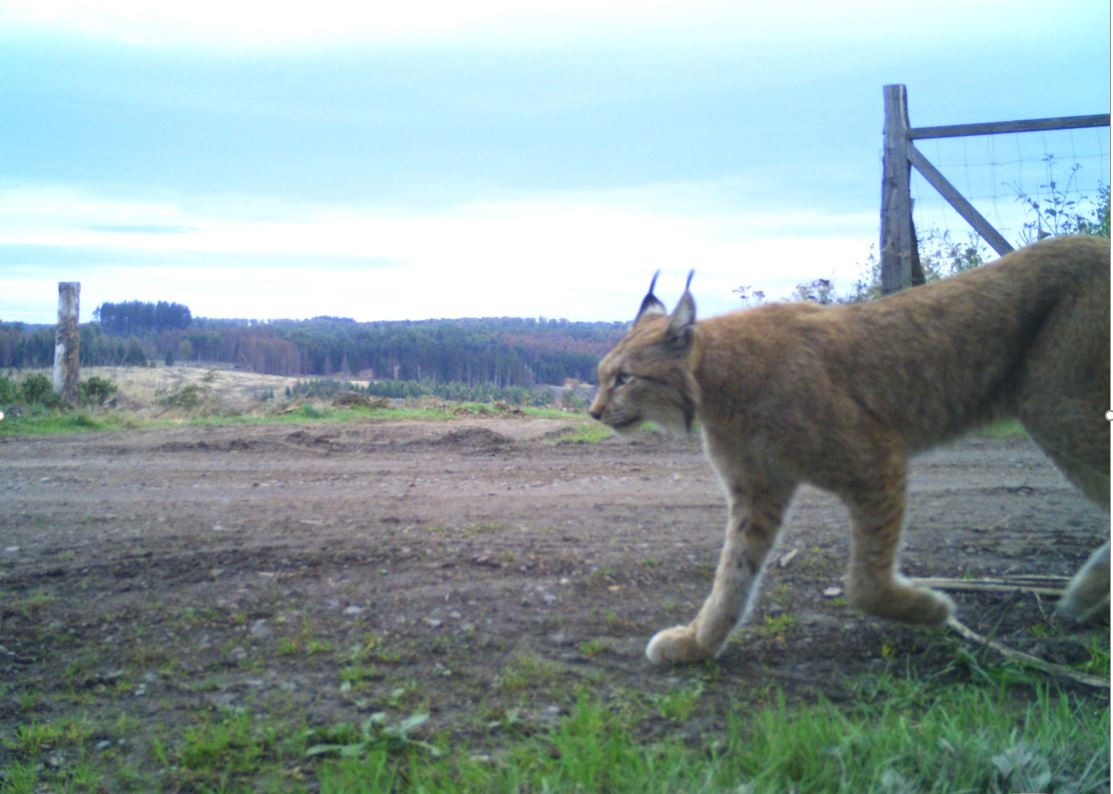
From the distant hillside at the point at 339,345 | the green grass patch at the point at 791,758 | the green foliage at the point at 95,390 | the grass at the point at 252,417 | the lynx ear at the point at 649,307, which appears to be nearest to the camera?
the green grass patch at the point at 791,758

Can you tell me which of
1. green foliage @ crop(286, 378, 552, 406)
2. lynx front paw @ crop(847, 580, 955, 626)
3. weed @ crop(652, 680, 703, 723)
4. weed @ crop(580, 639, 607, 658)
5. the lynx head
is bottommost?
weed @ crop(652, 680, 703, 723)

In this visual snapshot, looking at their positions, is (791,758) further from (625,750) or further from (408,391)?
(408,391)

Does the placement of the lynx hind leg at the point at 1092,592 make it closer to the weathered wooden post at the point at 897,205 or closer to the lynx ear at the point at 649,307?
the lynx ear at the point at 649,307

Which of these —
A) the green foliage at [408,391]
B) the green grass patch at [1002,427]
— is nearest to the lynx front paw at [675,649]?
the green grass patch at [1002,427]

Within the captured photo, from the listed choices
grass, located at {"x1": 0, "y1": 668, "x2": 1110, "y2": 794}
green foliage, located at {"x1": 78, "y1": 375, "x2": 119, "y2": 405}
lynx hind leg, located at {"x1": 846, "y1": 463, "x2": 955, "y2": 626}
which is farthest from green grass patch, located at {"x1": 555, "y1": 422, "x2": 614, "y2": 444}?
green foliage, located at {"x1": 78, "y1": 375, "x2": 119, "y2": 405}

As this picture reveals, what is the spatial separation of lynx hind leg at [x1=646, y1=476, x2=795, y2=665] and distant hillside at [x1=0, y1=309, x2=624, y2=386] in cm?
183

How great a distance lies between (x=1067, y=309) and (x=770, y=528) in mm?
1653

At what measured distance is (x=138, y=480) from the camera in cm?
839

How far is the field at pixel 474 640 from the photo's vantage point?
10.6 ft

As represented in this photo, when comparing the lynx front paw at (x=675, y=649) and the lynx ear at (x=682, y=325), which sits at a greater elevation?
the lynx ear at (x=682, y=325)

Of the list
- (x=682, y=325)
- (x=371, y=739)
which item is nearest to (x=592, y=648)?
(x=371, y=739)

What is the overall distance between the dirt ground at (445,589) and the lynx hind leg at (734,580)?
0.12m

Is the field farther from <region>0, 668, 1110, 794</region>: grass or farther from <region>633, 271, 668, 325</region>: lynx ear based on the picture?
<region>633, 271, 668, 325</region>: lynx ear

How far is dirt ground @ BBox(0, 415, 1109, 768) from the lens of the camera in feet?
12.6
